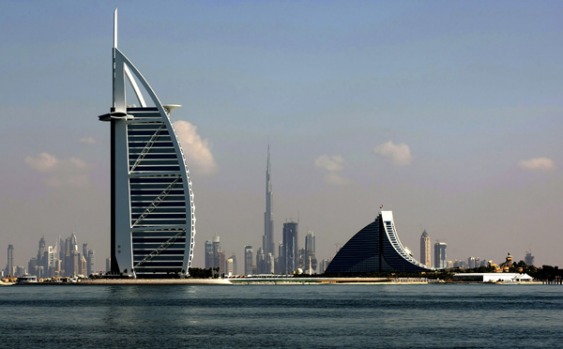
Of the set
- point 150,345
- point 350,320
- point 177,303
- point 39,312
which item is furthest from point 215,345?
point 177,303

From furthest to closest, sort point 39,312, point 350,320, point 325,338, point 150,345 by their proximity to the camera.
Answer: point 39,312
point 350,320
point 325,338
point 150,345

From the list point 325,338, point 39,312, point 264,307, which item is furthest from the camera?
point 264,307

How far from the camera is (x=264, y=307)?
17188 cm

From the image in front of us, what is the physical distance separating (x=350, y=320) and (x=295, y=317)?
8.99 metres

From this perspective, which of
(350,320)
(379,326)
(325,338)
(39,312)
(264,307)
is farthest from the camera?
(264,307)

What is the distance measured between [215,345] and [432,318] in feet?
147

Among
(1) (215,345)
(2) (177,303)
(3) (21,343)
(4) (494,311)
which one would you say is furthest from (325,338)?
(2) (177,303)

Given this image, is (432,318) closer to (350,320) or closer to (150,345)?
(350,320)

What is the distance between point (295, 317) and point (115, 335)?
3587cm

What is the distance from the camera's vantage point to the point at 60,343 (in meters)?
103

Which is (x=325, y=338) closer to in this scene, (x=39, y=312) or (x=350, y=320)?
(x=350, y=320)

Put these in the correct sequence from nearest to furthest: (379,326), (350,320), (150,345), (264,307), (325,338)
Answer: (150,345), (325,338), (379,326), (350,320), (264,307)

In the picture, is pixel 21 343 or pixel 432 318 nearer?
pixel 21 343

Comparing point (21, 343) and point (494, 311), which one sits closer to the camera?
point (21, 343)
